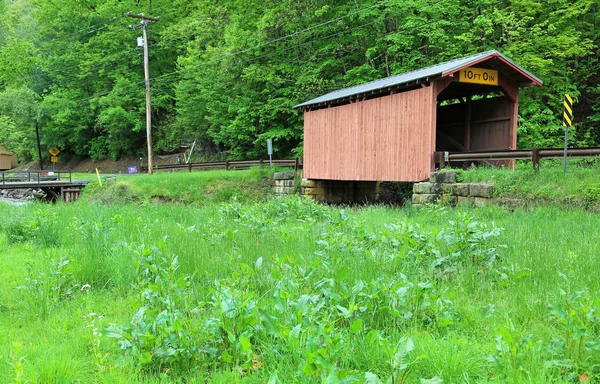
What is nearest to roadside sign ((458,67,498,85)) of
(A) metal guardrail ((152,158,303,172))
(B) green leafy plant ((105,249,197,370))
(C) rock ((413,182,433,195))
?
(C) rock ((413,182,433,195))

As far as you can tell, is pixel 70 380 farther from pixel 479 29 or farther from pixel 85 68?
pixel 85 68

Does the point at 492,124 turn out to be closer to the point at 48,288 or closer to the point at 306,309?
the point at 306,309

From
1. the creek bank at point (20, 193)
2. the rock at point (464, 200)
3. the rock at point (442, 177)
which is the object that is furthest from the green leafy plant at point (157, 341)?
the creek bank at point (20, 193)

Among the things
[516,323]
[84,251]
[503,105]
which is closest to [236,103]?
[503,105]

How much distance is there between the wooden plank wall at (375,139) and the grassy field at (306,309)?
718cm

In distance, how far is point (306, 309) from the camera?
2494 millimetres

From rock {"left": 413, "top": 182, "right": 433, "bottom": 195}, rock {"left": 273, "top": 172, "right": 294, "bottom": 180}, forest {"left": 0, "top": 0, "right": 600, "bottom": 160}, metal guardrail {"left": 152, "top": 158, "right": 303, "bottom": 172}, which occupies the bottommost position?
rock {"left": 413, "top": 182, "right": 433, "bottom": 195}

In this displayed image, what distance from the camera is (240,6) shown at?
1169 inches

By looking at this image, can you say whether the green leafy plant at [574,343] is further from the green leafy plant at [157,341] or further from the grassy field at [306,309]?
the green leafy plant at [157,341]

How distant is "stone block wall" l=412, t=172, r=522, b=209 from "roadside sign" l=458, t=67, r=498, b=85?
Answer: 292cm

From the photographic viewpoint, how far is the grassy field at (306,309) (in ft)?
7.27

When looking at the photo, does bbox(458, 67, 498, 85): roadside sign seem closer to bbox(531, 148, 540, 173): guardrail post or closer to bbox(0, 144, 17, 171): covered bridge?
bbox(531, 148, 540, 173): guardrail post

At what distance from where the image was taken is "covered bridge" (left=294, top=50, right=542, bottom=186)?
12.6 meters

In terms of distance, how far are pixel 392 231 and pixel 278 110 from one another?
20241mm
